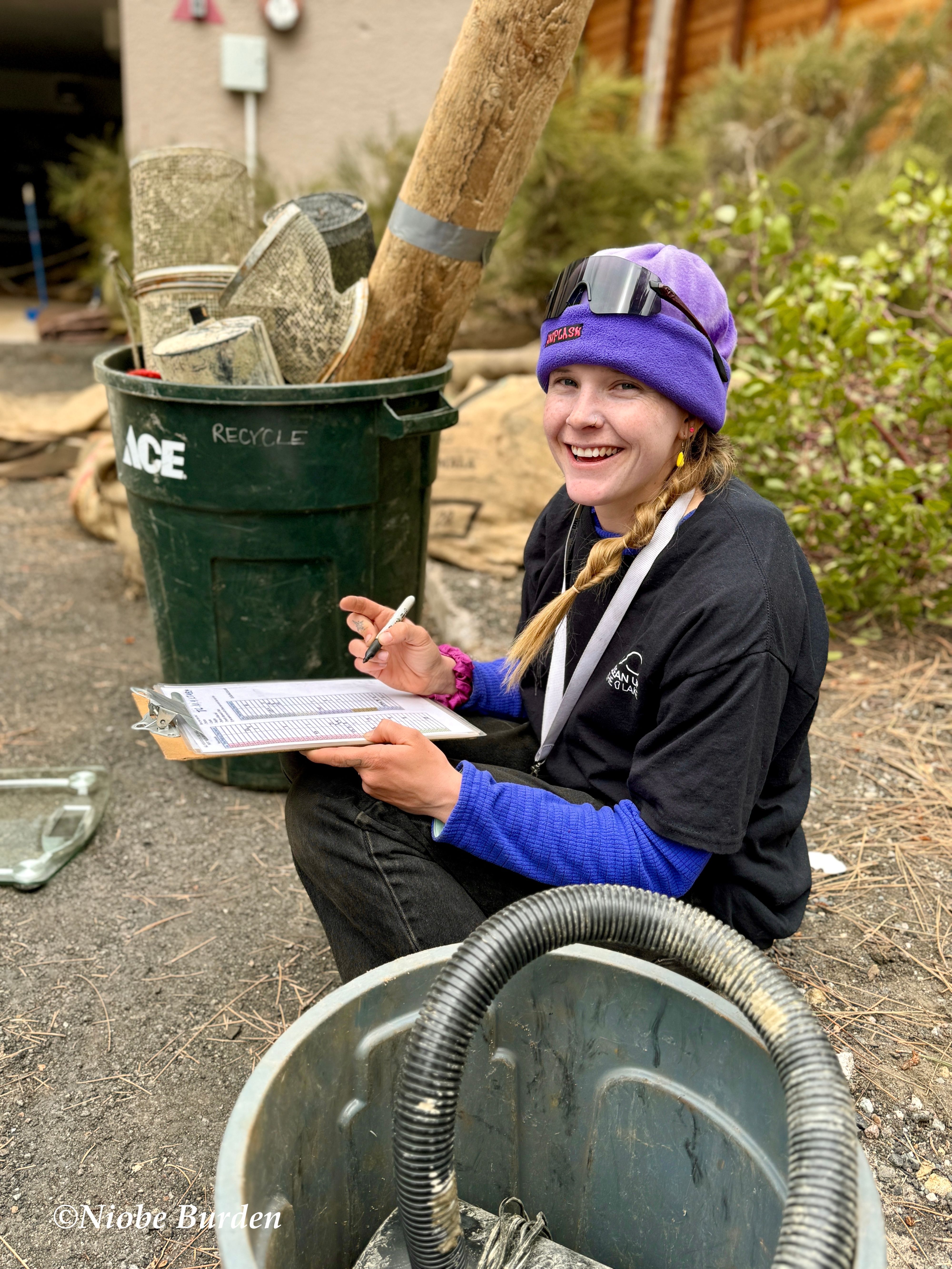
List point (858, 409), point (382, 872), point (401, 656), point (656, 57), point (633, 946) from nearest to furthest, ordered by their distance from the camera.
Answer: point (633, 946)
point (382, 872)
point (401, 656)
point (858, 409)
point (656, 57)

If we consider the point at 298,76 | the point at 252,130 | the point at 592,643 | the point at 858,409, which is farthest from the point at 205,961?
the point at 298,76

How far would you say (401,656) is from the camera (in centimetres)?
189

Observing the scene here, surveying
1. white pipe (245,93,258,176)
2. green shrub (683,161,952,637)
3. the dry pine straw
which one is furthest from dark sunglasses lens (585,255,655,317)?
white pipe (245,93,258,176)

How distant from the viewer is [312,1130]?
3.67 feet

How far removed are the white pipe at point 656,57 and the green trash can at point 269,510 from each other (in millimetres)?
7519

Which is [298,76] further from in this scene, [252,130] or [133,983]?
[133,983]

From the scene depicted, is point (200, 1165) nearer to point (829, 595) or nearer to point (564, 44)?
point (564, 44)

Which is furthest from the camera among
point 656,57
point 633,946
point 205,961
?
point 656,57

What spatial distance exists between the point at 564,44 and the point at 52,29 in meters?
12.8

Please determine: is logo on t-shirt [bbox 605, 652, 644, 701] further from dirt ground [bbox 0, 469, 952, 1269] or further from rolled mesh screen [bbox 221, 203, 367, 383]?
rolled mesh screen [bbox 221, 203, 367, 383]

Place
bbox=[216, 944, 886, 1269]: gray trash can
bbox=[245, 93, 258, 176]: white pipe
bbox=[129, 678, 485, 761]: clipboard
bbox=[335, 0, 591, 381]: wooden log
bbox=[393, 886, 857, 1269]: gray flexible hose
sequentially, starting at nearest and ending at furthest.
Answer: bbox=[393, 886, 857, 1269]: gray flexible hose, bbox=[216, 944, 886, 1269]: gray trash can, bbox=[129, 678, 485, 761]: clipboard, bbox=[335, 0, 591, 381]: wooden log, bbox=[245, 93, 258, 176]: white pipe

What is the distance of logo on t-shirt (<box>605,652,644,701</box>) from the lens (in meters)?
1.47

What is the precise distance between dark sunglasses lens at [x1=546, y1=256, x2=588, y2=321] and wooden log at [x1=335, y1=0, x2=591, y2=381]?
2.60 feet

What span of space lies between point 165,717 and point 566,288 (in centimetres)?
89
